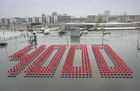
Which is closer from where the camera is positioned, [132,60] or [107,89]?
[107,89]

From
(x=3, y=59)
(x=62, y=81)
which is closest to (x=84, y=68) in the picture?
(x=62, y=81)

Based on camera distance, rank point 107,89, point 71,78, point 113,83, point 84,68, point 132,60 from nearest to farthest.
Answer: point 107,89, point 113,83, point 71,78, point 84,68, point 132,60

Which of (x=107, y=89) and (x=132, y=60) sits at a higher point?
(x=132, y=60)

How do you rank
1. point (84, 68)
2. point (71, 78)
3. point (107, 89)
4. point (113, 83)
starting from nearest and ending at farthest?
1. point (107, 89)
2. point (113, 83)
3. point (71, 78)
4. point (84, 68)

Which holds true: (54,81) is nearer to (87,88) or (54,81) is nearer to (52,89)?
(52,89)

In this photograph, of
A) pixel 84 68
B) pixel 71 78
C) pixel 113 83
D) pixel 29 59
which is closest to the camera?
pixel 113 83

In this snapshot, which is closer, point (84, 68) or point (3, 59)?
point (84, 68)

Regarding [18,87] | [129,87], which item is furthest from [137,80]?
[18,87]

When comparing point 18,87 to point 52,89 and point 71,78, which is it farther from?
point 71,78

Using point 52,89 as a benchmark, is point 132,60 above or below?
above
